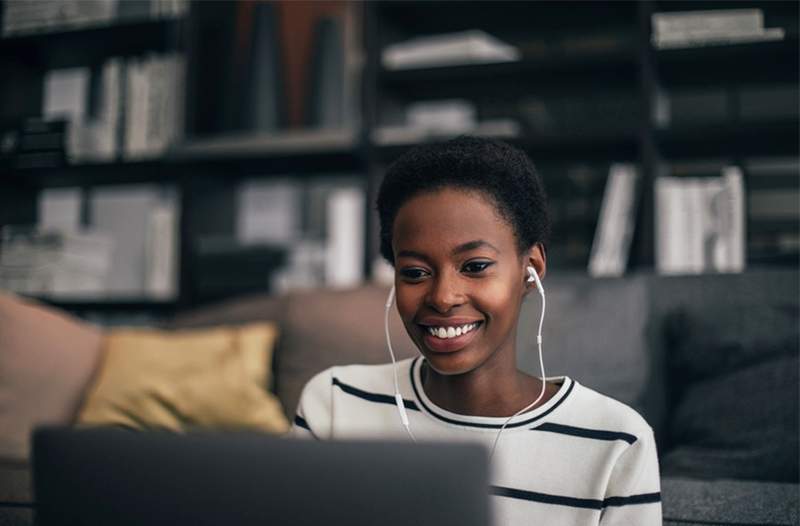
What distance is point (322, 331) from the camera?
165 centimetres

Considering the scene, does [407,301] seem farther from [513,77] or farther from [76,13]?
[76,13]

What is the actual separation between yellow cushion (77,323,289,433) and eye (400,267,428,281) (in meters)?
0.84

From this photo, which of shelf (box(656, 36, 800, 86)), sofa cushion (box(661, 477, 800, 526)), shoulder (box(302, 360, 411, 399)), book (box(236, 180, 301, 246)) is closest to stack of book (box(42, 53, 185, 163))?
book (box(236, 180, 301, 246))

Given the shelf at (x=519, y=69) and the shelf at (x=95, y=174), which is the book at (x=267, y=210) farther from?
the shelf at (x=519, y=69)

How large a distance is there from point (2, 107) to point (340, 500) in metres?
2.41

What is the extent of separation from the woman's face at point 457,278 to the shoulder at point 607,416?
96mm

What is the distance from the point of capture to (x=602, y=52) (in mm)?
2010

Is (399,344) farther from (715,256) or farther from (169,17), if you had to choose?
(169,17)

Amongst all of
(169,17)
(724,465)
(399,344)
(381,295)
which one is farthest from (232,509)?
(169,17)

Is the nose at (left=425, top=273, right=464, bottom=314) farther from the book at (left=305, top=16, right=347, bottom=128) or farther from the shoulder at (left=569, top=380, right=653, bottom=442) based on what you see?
the book at (left=305, top=16, right=347, bottom=128)

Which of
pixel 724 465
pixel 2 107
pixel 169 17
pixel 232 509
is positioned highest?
pixel 169 17

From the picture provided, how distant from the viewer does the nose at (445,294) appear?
0.80 m

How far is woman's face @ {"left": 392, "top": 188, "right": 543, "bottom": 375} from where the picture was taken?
0.80 m

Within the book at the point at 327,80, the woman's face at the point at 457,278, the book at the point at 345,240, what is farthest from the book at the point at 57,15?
the woman's face at the point at 457,278
